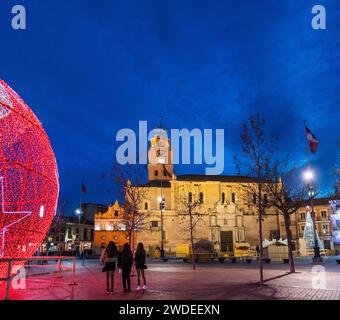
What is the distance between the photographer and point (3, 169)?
1059 centimetres

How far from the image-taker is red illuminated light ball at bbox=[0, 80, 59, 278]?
35.2 ft

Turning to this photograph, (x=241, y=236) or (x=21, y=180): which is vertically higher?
(x=21, y=180)

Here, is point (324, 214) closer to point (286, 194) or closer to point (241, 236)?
point (241, 236)

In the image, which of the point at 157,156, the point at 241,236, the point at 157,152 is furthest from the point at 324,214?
the point at 157,152

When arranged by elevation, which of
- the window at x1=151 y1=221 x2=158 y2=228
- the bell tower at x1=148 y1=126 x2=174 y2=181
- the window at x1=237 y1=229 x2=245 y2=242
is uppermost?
the bell tower at x1=148 y1=126 x2=174 y2=181

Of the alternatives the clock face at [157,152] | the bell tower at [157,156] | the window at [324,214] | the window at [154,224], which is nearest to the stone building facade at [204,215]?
the window at [154,224]

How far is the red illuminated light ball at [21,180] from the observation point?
10.7 m

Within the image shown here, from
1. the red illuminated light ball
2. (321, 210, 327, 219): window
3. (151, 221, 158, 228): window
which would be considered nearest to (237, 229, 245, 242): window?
(151, 221, 158, 228): window

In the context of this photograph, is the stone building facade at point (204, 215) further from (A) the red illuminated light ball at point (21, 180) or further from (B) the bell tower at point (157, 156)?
(A) the red illuminated light ball at point (21, 180)

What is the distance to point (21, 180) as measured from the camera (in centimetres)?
1124

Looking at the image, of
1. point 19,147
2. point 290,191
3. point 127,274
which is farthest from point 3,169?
point 290,191

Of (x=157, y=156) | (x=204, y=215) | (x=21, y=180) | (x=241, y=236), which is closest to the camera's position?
(x=21, y=180)

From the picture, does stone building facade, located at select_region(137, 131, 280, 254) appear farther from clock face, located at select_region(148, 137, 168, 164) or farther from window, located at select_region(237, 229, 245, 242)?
clock face, located at select_region(148, 137, 168, 164)
